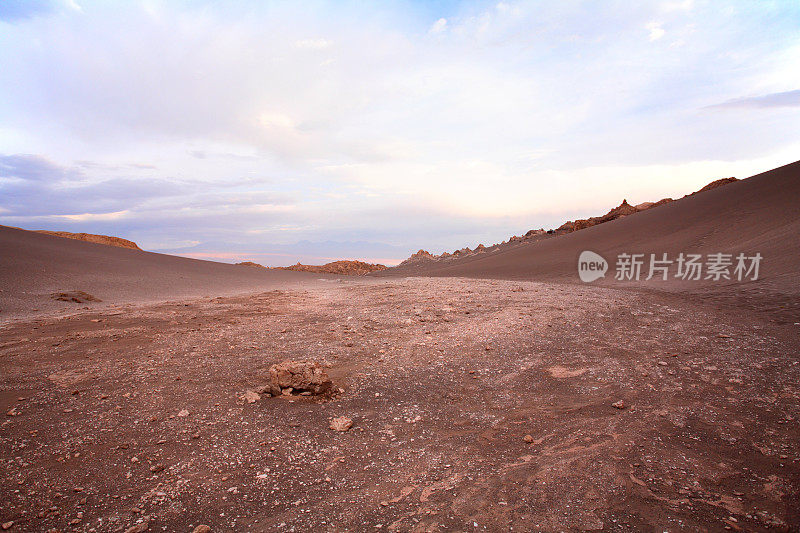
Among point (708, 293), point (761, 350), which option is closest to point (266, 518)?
point (761, 350)

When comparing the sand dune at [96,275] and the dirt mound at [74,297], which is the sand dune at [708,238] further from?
the dirt mound at [74,297]

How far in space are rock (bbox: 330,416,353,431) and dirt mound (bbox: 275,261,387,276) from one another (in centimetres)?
2684

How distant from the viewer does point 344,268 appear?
107 ft

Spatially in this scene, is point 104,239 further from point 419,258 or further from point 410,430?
point 410,430

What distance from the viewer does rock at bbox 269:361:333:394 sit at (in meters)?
4.17

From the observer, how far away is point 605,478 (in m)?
2.83

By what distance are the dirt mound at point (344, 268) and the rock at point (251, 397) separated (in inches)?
1034

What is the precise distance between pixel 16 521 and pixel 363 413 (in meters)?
2.43

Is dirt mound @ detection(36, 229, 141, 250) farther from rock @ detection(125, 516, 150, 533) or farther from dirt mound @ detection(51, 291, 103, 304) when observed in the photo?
rock @ detection(125, 516, 150, 533)

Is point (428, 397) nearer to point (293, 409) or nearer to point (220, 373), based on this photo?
point (293, 409)

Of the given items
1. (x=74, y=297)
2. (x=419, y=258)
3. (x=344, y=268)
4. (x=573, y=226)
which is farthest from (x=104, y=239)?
(x=573, y=226)

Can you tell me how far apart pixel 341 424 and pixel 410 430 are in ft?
2.02

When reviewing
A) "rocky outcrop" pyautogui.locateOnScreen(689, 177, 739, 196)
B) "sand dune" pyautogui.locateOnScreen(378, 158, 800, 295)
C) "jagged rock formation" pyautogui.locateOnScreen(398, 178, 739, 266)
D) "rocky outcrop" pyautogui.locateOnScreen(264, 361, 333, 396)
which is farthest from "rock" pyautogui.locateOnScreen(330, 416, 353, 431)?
"rocky outcrop" pyautogui.locateOnScreen(689, 177, 739, 196)

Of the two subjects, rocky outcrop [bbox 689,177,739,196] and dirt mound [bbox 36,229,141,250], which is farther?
rocky outcrop [bbox 689,177,739,196]
